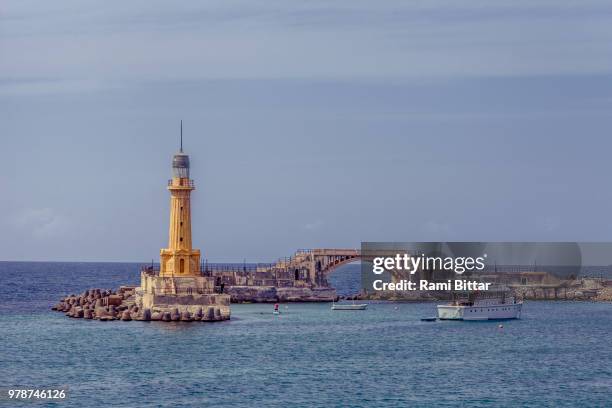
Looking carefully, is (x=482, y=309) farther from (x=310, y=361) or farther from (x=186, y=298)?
(x=310, y=361)

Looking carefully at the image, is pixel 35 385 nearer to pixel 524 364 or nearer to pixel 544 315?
pixel 524 364

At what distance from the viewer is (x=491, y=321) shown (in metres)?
122

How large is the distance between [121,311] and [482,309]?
36.5m

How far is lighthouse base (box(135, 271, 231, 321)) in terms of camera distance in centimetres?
10706

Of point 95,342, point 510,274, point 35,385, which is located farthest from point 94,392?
point 510,274

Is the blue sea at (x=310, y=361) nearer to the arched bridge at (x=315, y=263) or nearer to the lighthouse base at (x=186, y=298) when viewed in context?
the lighthouse base at (x=186, y=298)

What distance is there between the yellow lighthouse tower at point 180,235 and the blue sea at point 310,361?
7.17 meters

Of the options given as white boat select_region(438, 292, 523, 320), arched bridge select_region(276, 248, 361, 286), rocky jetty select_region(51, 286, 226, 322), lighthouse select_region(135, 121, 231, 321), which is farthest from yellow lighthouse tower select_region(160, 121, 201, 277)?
arched bridge select_region(276, 248, 361, 286)

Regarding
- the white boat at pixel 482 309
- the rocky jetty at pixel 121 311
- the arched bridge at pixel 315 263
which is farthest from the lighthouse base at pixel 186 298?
the arched bridge at pixel 315 263

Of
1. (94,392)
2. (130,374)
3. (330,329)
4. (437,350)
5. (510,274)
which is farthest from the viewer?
(510,274)

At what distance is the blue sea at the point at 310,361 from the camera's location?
218 ft

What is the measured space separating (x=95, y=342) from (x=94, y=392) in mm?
24612

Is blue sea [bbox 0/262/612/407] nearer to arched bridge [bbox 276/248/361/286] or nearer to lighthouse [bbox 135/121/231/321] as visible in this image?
lighthouse [bbox 135/121/231/321]

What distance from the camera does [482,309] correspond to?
122 metres
